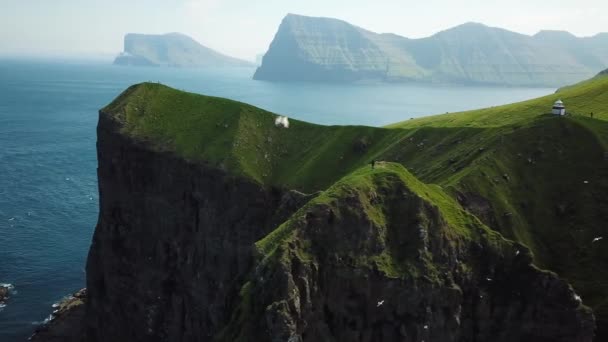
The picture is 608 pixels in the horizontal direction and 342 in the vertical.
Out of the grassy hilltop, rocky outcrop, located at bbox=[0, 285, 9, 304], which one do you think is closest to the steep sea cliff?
the grassy hilltop

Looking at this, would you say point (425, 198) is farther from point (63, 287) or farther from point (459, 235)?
point (63, 287)

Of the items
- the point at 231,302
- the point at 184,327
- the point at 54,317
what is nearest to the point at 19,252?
the point at 54,317

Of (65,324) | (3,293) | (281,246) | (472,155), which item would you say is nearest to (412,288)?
(281,246)

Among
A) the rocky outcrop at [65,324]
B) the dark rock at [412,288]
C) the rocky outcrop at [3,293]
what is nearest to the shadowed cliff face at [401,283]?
the dark rock at [412,288]

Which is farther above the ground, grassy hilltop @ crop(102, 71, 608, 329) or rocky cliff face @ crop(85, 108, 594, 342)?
grassy hilltop @ crop(102, 71, 608, 329)

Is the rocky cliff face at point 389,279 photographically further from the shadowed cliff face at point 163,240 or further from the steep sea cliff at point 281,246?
the shadowed cliff face at point 163,240

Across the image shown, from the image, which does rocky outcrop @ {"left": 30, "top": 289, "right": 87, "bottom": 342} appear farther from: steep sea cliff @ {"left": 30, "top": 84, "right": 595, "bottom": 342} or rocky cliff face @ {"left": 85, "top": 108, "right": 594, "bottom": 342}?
rocky cliff face @ {"left": 85, "top": 108, "right": 594, "bottom": 342}
